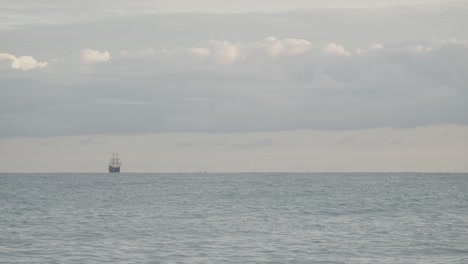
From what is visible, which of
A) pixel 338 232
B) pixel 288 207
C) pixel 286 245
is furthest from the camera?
pixel 288 207

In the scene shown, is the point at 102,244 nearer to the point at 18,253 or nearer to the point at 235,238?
the point at 18,253

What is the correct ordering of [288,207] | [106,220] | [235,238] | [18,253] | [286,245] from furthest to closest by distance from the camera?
[288,207] → [106,220] → [235,238] → [286,245] → [18,253]

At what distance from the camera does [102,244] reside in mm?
51062

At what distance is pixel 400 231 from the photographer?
59.8m

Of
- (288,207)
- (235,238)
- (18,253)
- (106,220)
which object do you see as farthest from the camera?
(288,207)

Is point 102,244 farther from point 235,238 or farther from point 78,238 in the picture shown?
point 235,238

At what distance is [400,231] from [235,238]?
14.1m

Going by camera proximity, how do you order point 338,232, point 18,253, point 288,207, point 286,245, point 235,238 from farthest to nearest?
point 288,207 → point 338,232 → point 235,238 → point 286,245 → point 18,253

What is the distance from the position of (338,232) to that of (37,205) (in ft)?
157

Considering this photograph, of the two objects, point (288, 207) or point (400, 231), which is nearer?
point (400, 231)

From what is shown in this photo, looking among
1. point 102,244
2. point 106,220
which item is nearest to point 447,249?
point 102,244

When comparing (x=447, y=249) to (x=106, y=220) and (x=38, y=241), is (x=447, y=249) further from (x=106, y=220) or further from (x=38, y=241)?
(x=106, y=220)

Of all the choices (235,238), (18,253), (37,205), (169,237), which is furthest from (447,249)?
(37,205)

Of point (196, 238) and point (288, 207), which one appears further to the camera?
point (288, 207)
